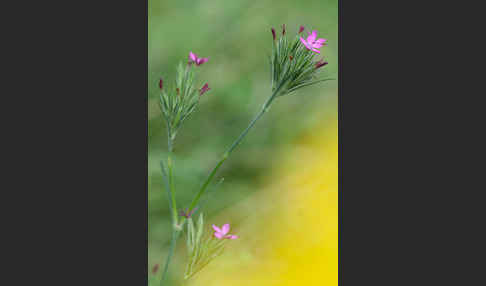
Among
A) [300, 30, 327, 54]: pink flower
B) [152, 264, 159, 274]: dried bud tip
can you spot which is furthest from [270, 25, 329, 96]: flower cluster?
[152, 264, 159, 274]: dried bud tip

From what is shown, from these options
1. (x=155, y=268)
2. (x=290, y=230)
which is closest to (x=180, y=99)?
(x=155, y=268)

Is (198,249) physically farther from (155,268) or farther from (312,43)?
(312,43)

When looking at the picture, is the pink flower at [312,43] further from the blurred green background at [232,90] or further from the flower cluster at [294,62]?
the blurred green background at [232,90]

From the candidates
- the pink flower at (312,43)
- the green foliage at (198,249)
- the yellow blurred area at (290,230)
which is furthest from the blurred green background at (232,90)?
the pink flower at (312,43)

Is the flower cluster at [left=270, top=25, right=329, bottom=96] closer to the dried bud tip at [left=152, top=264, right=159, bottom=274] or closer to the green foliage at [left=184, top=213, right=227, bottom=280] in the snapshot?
the green foliage at [left=184, top=213, right=227, bottom=280]
